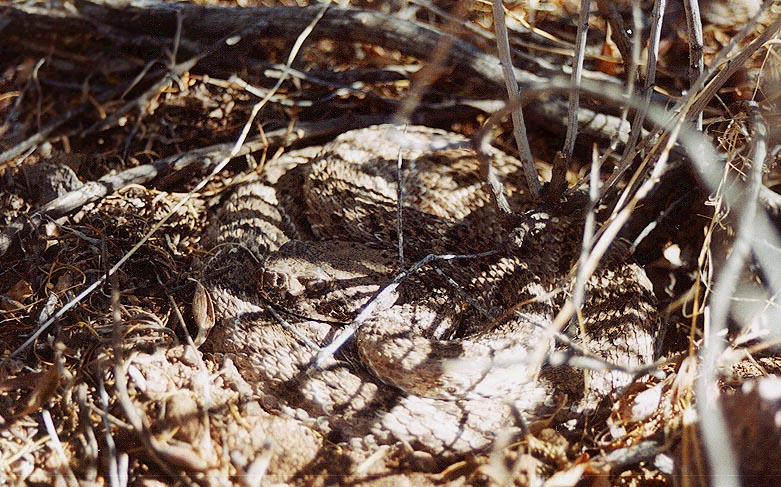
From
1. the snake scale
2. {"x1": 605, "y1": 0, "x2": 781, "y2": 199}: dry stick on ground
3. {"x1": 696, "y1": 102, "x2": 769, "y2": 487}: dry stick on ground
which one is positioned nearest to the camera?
{"x1": 696, "y1": 102, "x2": 769, "y2": 487}: dry stick on ground

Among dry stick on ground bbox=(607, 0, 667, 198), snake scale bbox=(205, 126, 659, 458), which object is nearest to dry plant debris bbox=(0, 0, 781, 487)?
dry stick on ground bbox=(607, 0, 667, 198)

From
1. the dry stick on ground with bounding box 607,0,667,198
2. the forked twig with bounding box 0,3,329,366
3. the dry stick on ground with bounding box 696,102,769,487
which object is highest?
the dry stick on ground with bounding box 607,0,667,198

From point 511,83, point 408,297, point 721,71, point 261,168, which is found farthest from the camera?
point 261,168

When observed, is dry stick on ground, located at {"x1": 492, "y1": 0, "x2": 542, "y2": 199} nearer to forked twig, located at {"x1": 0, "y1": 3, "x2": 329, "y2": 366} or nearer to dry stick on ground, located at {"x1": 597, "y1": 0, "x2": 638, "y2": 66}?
dry stick on ground, located at {"x1": 597, "y1": 0, "x2": 638, "y2": 66}

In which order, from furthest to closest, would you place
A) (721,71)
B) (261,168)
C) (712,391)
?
(261,168) < (721,71) < (712,391)

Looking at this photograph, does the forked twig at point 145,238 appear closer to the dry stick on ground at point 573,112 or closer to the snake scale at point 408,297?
the snake scale at point 408,297

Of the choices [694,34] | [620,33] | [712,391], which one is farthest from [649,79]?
[712,391]

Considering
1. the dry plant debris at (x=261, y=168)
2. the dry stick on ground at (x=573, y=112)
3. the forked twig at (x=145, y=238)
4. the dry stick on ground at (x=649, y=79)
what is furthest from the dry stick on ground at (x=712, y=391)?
the forked twig at (x=145, y=238)

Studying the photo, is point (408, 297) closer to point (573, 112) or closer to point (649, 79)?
point (573, 112)

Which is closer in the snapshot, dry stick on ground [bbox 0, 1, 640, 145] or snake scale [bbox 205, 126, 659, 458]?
snake scale [bbox 205, 126, 659, 458]
